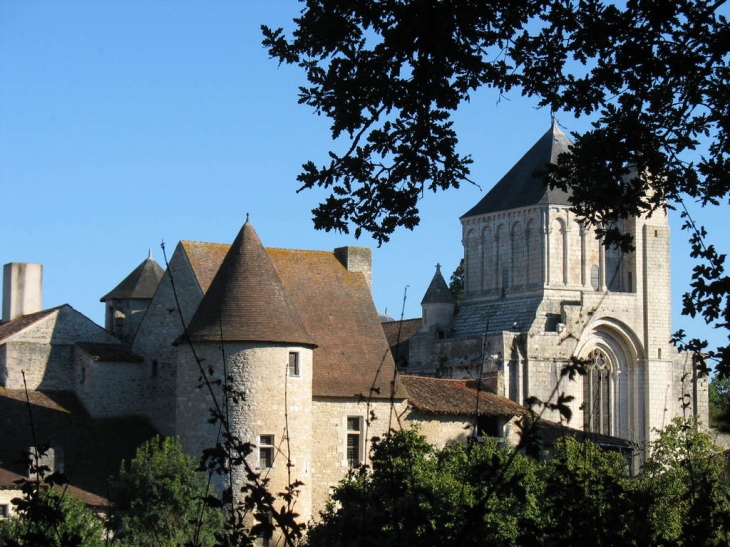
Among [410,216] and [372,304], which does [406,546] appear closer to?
[410,216]

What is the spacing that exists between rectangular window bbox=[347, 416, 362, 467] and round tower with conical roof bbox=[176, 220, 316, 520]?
1.80 metres

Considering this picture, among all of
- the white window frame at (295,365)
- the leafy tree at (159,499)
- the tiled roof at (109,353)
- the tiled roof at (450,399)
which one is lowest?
the leafy tree at (159,499)

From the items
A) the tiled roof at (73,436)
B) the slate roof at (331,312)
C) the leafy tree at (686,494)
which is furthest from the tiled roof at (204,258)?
the leafy tree at (686,494)

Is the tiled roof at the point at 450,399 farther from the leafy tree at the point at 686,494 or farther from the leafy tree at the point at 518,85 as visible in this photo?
the leafy tree at the point at 518,85

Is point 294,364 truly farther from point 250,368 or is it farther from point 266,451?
point 266,451

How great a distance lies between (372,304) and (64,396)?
8.34m

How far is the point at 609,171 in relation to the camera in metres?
11.9

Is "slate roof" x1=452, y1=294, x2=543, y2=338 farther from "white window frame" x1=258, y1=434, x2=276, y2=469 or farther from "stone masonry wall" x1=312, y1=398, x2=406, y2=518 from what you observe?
"white window frame" x1=258, y1=434, x2=276, y2=469

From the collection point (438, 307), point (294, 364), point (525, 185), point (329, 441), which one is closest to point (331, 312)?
point (329, 441)

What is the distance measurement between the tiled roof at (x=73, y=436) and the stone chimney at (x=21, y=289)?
5297mm

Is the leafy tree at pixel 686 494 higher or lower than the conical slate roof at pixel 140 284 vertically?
lower

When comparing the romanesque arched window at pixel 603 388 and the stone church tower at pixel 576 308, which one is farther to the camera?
the romanesque arched window at pixel 603 388

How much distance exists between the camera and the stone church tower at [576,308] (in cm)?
5216

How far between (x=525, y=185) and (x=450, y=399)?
20000 millimetres
